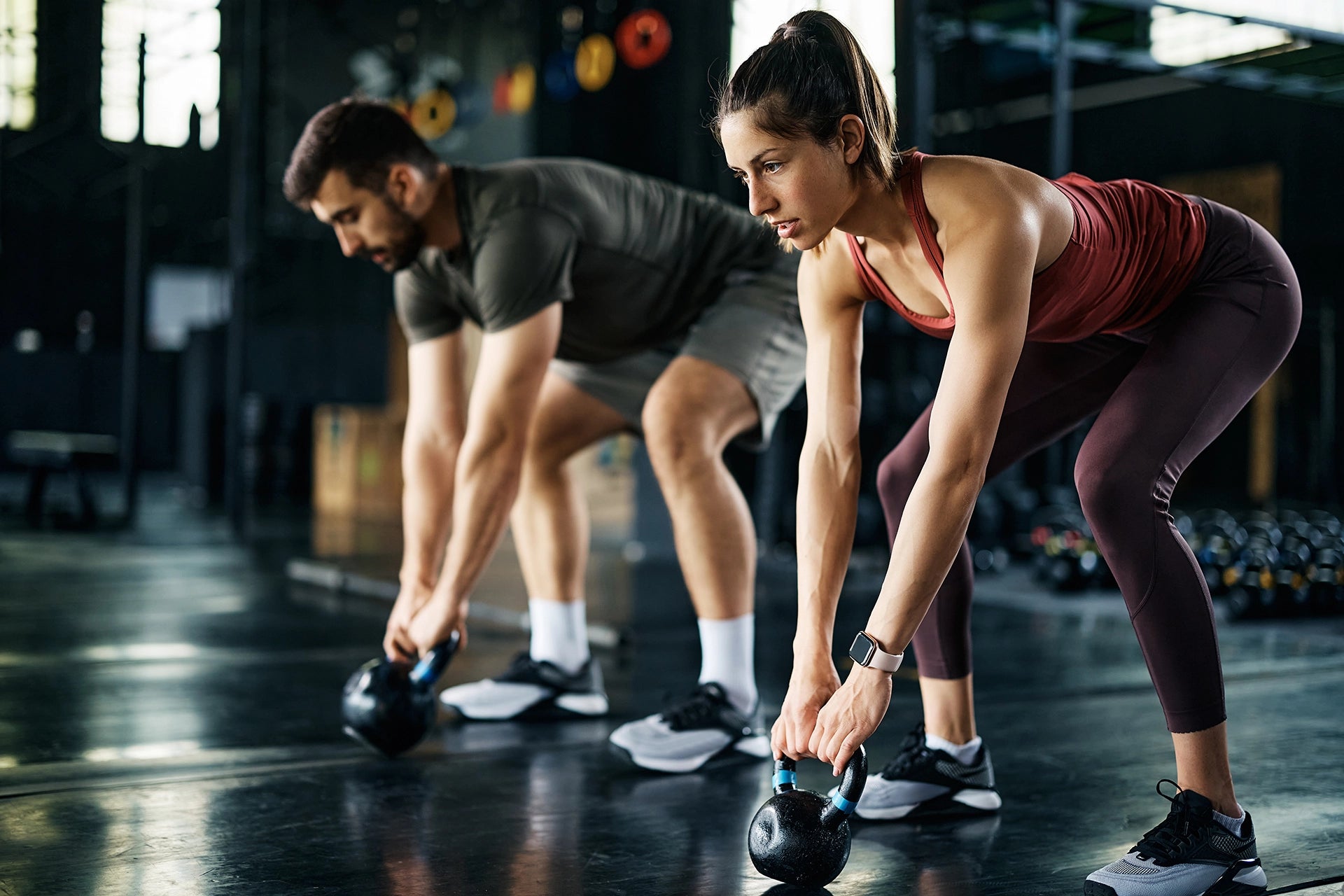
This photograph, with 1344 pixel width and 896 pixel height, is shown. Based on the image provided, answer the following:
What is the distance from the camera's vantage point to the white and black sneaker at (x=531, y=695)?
7.65 feet

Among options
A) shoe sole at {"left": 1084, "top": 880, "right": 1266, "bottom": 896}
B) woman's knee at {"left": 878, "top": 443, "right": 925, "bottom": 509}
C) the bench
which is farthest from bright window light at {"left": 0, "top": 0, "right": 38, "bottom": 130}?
shoe sole at {"left": 1084, "top": 880, "right": 1266, "bottom": 896}

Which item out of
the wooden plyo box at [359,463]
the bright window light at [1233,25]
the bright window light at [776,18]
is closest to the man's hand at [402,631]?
the bright window light at [1233,25]

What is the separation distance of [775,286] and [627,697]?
0.86m

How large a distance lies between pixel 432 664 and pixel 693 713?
1.33 feet

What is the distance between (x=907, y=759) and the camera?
5.73ft

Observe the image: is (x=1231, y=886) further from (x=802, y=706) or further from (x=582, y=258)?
(x=582, y=258)

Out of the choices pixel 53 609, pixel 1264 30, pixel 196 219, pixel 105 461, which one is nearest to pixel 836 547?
pixel 53 609

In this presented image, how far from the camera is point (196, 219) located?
1361 centimetres

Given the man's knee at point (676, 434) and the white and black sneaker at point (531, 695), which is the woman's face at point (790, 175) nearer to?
the man's knee at point (676, 434)

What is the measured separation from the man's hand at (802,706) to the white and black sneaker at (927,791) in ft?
1.28

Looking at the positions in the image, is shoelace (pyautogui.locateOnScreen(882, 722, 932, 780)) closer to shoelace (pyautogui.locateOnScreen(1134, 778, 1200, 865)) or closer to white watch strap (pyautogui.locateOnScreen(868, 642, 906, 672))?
shoelace (pyautogui.locateOnScreen(1134, 778, 1200, 865))

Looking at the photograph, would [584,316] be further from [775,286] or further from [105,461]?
[105,461]

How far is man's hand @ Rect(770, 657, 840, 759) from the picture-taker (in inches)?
53.4

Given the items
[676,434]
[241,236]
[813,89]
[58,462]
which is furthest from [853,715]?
[58,462]
